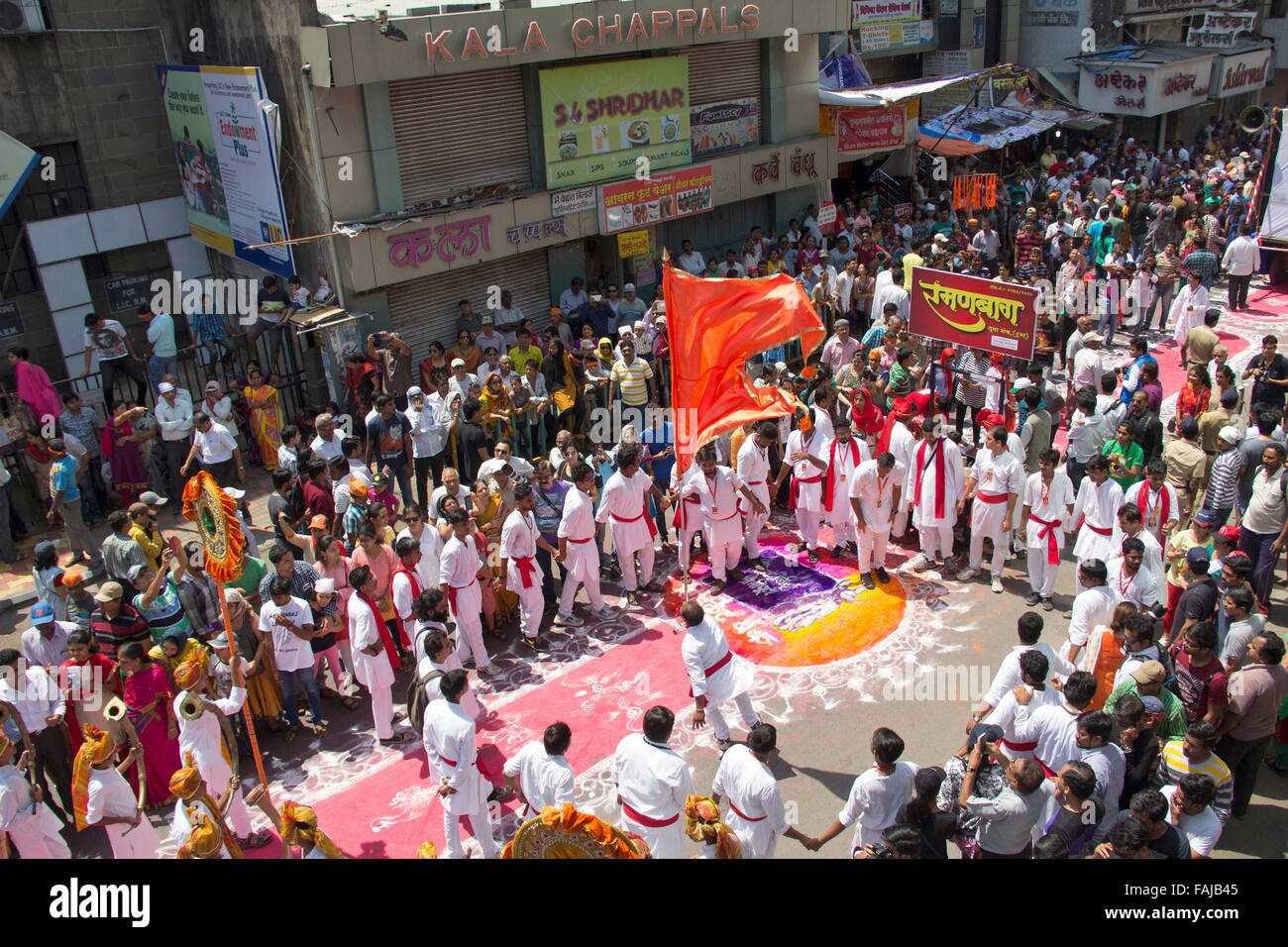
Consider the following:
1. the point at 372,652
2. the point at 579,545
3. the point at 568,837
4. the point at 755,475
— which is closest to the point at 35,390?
the point at 372,652

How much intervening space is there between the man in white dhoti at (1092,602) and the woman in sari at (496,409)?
685 cm

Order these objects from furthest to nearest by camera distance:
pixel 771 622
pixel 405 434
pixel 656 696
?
1. pixel 405 434
2. pixel 771 622
3. pixel 656 696

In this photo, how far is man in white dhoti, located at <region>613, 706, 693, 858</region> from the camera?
5.81 m

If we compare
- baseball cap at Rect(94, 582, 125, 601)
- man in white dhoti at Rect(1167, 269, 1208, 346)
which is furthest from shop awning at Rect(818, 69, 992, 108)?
baseball cap at Rect(94, 582, 125, 601)

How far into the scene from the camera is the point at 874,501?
9852 mm

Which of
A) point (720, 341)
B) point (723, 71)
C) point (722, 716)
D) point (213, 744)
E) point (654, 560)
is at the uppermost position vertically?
point (723, 71)

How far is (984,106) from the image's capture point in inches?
1016

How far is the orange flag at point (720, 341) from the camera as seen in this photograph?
8.16 m

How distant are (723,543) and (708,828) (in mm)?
4898

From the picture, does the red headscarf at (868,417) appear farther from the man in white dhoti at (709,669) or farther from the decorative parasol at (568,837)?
the decorative parasol at (568,837)

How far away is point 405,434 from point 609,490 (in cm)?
300

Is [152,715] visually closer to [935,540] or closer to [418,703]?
[418,703]

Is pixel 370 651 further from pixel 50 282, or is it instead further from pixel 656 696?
pixel 50 282
